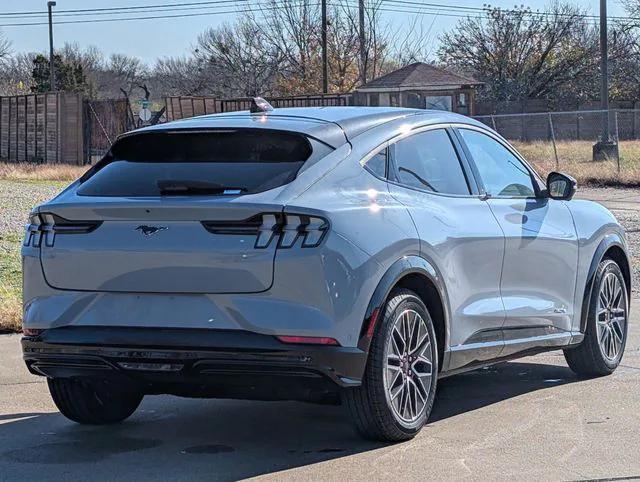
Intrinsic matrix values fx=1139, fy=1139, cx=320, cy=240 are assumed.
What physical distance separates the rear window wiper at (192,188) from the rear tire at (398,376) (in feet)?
3.03

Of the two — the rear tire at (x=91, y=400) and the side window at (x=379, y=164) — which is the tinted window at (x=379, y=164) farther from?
the rear tire at (x=91, y=400)

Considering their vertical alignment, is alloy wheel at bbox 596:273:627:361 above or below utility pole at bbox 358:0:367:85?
below

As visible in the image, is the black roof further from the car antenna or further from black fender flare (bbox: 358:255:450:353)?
black fender flare (bbox: 358:255:450:353)

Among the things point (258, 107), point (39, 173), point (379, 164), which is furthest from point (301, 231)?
point (39, 173)

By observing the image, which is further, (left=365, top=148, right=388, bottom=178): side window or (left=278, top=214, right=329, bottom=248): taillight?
(left=365, top=148, right=388, bottom=178): side window

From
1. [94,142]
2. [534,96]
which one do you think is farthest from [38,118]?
[534,96]

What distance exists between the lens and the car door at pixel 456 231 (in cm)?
583

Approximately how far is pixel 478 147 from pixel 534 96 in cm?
6004

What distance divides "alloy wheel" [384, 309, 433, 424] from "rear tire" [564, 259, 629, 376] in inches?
75.4

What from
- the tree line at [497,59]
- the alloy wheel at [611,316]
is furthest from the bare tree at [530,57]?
the alloy wheel at [611,316]

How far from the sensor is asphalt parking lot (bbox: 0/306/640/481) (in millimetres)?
5199

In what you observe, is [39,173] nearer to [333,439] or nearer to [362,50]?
[362,50]

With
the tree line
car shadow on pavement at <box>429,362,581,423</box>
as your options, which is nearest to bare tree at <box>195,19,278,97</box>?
the tree line

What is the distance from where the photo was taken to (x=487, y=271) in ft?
20.6
